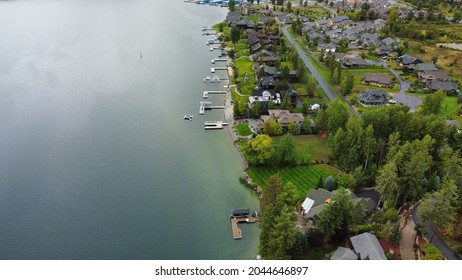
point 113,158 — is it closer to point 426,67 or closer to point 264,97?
point 264,97

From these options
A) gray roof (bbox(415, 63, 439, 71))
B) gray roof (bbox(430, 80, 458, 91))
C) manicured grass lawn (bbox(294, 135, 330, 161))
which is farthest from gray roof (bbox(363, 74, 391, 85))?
manicured grass lawn (bbox(294, 135, 330, 161))

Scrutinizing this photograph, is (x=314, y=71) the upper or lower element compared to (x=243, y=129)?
upper

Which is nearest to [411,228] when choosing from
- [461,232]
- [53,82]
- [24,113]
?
[461,232]

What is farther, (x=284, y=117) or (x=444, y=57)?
(x=444, y=57)

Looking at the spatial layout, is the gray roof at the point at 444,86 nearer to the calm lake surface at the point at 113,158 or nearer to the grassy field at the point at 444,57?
the grassy field at the point at 444,57

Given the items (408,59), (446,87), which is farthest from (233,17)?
(446,87)

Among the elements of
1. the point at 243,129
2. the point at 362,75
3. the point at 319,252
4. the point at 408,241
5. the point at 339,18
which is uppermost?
the point at 339,18

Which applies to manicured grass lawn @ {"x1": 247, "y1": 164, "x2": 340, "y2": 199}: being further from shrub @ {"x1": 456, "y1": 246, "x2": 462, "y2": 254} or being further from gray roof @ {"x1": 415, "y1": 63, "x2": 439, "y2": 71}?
gray roof @ {"x1": 415, "y1": 63, "x2": 439, "y2": 71}
